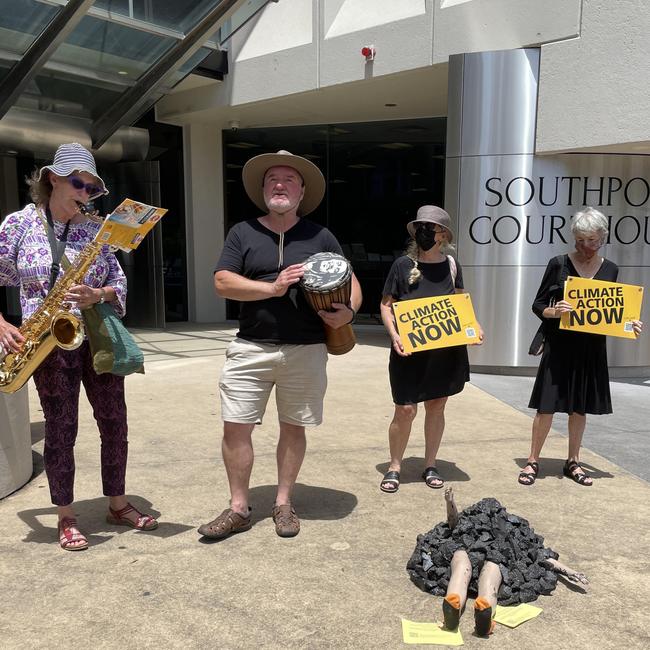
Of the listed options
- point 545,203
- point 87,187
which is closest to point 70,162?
point 87,187

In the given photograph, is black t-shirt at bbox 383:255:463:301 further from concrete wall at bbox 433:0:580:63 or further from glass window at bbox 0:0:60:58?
glass window at bbox 0:0:60:58

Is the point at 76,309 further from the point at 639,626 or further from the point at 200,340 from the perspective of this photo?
the point at 200,340

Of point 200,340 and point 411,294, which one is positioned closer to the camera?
point 411,294

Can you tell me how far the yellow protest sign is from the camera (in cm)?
420

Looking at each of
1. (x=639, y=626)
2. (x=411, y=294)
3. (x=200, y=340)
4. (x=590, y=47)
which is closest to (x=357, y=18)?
(x=590, y=47)

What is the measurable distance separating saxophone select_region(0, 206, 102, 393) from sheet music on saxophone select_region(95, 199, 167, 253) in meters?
0.07

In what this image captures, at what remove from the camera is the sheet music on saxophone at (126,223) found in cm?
290

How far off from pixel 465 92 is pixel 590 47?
1.45 m

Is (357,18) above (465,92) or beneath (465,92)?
above

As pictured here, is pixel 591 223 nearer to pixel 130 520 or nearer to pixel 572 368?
pixel 572 368

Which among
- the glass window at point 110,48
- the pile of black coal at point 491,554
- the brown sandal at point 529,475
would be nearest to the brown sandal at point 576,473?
the brown sandal at point 529,475

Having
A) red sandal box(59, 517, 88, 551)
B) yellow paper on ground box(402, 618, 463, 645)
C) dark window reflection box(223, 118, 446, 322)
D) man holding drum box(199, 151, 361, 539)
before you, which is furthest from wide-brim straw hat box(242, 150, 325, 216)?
dark window reflection box(223, 118, 446, 322)

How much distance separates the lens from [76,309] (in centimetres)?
312

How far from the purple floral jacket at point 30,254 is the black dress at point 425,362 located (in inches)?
75.2
